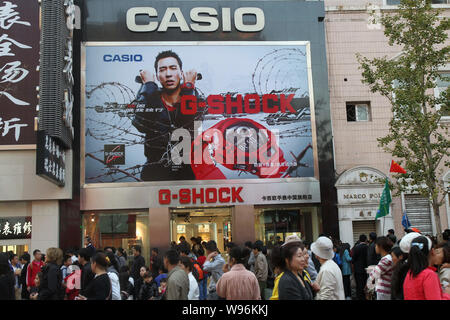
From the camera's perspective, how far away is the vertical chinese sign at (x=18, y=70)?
1714 centimetres

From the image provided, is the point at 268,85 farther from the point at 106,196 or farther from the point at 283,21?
the point at 106,196

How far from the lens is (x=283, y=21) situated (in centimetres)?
1955

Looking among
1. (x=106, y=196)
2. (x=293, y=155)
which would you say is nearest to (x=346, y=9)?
Result: (x=293, y=155)

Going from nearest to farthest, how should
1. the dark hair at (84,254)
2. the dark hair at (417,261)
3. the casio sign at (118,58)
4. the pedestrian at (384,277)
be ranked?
the dark hair at (417,261) → the pedestrian at (384,277) → the dark hair at (84,254) → the casio sign at (118,58)

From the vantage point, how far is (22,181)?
56.3ft

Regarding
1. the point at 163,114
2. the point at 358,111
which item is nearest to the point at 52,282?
the point at 163,114

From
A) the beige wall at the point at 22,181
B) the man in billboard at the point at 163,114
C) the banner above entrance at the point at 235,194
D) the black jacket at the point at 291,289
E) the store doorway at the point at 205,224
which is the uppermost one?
the man in billboard at the point at 163,114

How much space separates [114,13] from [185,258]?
13.9 meters

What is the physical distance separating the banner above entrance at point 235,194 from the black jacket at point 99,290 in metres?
12.0

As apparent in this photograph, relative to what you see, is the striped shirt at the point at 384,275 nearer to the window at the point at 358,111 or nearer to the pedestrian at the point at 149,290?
the pedestrian at the point at 149,290

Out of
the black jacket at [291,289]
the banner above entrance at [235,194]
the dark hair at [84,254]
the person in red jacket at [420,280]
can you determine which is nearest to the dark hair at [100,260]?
the dark hair at [84,254]

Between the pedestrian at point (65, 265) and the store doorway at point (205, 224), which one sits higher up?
the store doorway at point (205, 224)

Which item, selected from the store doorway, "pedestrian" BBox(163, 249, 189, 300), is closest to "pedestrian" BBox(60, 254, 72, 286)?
"pedestrian" BBox(163, 249, 189, 300)

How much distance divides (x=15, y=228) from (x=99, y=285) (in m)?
12.9
